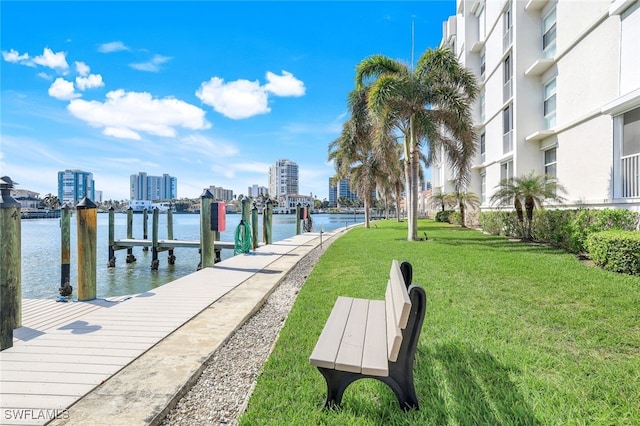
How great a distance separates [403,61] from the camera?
16.4 m

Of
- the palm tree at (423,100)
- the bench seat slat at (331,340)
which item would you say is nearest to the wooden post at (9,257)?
the bench seat slat at (331,340)

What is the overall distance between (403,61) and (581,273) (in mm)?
12478

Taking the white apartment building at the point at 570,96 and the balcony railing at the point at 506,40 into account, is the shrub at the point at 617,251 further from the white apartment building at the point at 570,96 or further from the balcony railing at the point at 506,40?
the balcony railing at the point at 506,40

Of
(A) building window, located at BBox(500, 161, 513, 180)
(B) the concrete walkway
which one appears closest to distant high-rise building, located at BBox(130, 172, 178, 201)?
(A) building window, located at BBox(500, 161, 513, 180)

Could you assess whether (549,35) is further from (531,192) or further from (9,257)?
(9,257)

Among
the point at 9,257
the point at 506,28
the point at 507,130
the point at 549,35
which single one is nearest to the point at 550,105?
the point at 549,35

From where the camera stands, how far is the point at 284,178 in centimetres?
14600

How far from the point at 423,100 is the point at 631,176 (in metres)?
8.12

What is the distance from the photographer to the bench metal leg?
2.58m

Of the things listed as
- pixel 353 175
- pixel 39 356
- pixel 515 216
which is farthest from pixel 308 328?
pixel 353 175

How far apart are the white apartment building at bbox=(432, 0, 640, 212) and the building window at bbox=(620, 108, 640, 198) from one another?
1.1 inches

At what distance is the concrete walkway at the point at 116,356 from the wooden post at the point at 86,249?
0.42m

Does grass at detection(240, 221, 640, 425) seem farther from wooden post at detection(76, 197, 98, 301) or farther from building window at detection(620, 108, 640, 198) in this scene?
building window at detection(620, 108, 640, 198)

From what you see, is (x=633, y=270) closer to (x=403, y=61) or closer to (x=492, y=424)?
(x=492, y=424)
